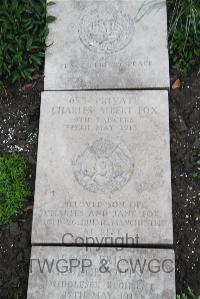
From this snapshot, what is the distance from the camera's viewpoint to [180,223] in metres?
3.64

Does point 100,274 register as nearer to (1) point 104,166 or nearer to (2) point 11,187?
(1) point 104,166

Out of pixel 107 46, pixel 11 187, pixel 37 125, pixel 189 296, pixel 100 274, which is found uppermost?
pixel 107 46

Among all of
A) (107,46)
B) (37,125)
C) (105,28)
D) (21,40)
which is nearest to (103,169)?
(37,125)

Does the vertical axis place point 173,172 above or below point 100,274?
above

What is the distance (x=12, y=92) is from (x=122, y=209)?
4.90 ft

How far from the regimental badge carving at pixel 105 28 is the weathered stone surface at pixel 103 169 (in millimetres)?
465

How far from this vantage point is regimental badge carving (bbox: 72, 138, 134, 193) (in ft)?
11.7

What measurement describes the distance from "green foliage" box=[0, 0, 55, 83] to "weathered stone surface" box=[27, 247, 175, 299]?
1.60 metres

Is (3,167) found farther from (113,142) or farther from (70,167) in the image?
(113,142)

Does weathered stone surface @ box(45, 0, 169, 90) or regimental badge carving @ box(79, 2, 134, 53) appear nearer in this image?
weathered stone surface @ box(45, 0, 169, 90)

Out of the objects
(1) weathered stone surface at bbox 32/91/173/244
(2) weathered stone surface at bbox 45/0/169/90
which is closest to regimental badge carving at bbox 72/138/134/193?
(1) weathered stone surface at bbox 32/91/173/244

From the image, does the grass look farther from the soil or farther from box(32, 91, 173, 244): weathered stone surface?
box(32, 91, 173, 244): weathered stone surface

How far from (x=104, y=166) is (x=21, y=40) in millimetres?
1404

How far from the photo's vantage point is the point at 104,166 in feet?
11.8
